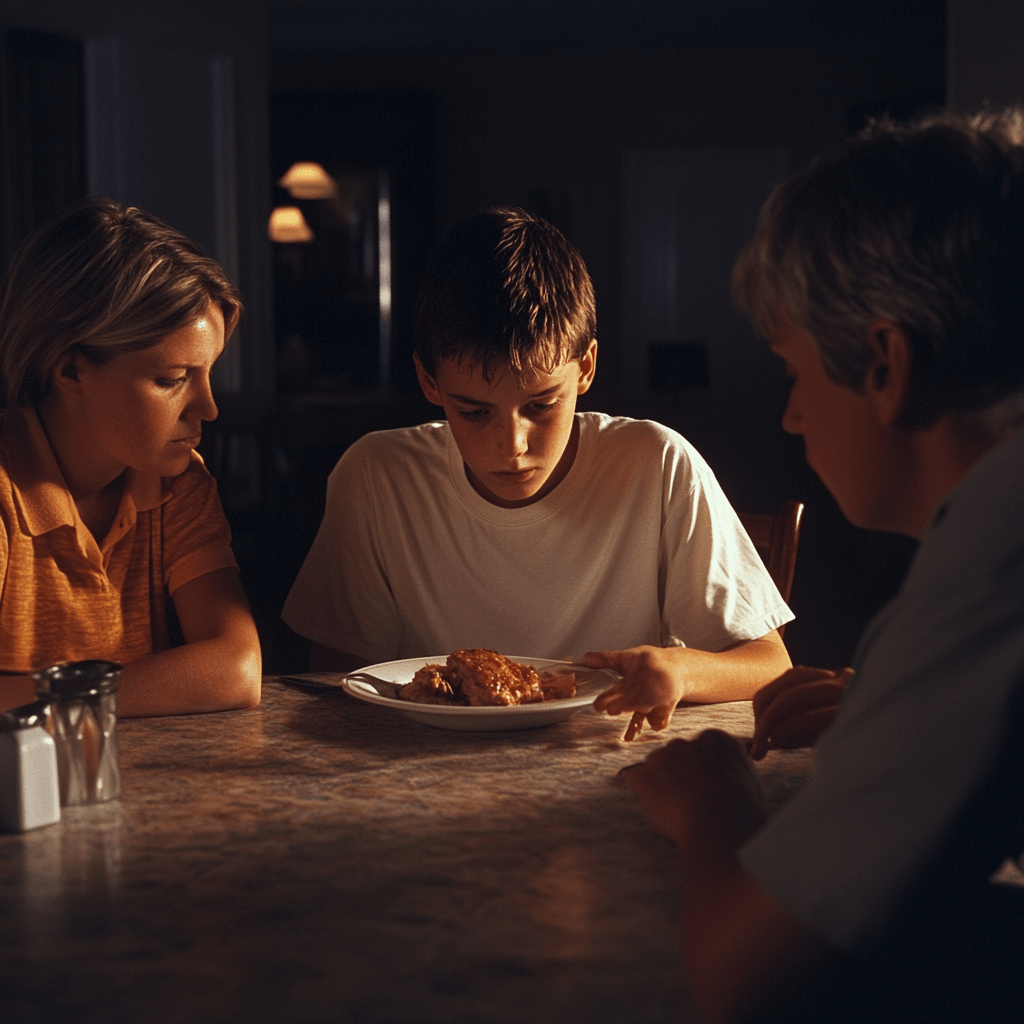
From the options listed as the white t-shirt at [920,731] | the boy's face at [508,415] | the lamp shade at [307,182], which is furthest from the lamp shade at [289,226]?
the white t-shirt at [920,731]

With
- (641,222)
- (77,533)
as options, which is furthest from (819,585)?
(641,222)

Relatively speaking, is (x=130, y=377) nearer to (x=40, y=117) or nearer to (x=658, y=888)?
(x=658, y=888)

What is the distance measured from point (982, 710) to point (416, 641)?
1.15m

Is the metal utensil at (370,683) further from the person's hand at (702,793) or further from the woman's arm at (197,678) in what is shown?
the person's hand at (702,793)

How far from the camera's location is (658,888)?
814mm

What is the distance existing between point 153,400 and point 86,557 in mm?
219

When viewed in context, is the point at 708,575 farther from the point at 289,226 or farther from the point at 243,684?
the point at 289,226

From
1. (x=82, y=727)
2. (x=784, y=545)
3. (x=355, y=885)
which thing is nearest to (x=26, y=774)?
(x=82, y=727)

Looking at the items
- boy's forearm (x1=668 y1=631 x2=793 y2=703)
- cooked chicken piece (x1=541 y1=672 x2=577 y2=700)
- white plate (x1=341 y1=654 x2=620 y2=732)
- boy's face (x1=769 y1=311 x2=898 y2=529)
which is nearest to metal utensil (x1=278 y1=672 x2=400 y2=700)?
white plate (x1=341 y1=654 x2=620 y2=732)

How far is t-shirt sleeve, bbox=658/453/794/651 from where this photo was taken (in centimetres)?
148

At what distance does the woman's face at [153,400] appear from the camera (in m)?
1.40

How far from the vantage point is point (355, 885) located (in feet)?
Result: 2.68

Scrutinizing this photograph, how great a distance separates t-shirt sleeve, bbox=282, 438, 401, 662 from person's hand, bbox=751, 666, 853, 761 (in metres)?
0.68

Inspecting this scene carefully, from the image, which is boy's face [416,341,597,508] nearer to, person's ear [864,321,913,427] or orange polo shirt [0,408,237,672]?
orange polo shirt [0,408,237,672]
